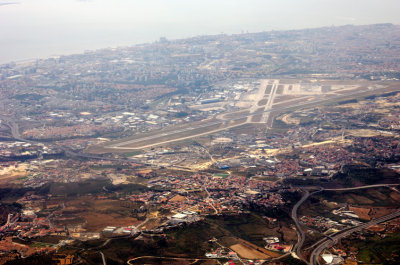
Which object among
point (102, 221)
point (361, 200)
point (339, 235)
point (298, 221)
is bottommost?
point (339, 235)

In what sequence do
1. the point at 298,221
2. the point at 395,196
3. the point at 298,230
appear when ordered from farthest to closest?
the point at 395,196
the point at 298,221
the point at 298,230

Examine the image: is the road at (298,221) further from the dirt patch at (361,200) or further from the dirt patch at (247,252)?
the dirt patch at (247,252)

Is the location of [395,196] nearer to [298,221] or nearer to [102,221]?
[298,221]

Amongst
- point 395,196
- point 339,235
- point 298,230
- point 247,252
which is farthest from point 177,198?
point 395,196

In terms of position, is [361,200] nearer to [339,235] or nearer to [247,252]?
[339,235]

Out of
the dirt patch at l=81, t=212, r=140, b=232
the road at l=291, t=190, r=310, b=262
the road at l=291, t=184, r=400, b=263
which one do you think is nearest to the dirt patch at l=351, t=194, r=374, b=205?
the road at l=291, t=184, r=400, b=263

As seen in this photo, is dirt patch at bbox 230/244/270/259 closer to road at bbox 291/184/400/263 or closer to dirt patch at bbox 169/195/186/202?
road at bbox 291/184/400/263

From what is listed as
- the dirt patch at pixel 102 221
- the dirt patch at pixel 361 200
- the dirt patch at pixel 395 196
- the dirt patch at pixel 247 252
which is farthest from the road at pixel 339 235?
the dirt patch at pixel 102 221

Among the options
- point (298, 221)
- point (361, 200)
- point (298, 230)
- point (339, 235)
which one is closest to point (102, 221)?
point (298, 230)

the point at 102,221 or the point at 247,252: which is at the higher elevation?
the point at 102,221

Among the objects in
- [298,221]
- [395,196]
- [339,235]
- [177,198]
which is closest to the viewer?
[339,235]

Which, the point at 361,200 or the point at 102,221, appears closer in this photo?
the point at 102,221
